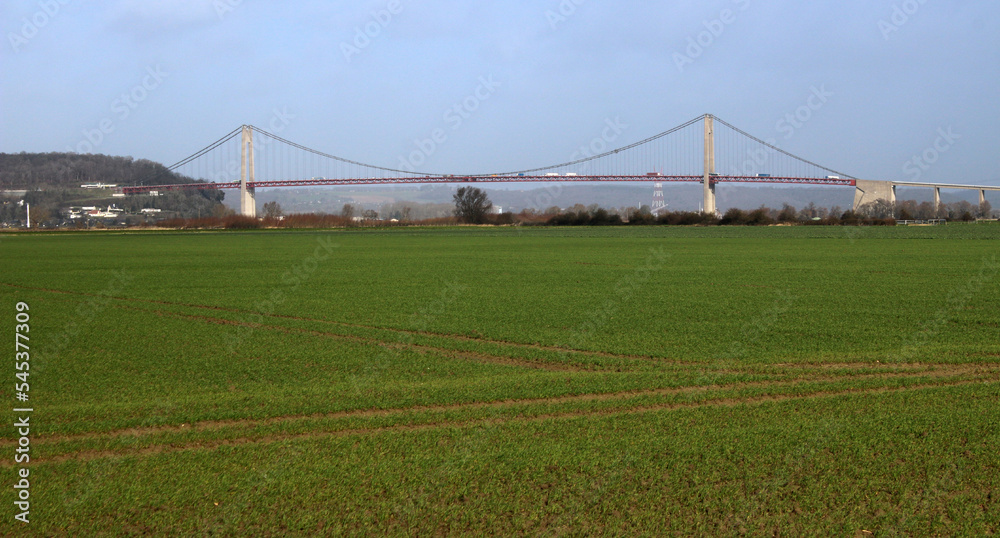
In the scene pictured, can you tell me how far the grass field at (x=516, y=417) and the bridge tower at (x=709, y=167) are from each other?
221ft

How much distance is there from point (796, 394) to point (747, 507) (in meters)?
3.12

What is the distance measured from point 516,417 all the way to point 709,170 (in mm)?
81268

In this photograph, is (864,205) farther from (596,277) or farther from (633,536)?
(633,536)

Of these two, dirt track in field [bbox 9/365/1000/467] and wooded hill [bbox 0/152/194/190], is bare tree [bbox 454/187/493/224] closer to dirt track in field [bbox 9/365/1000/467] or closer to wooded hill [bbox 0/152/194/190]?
wooded hill [bbox 0/152/194/190]

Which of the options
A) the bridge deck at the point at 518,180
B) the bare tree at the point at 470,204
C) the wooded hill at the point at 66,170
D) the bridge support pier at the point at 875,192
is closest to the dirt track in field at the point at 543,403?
the bridge deck at the point at 518,180

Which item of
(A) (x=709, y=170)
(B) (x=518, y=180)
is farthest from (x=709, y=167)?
(B) (x=518, y=180)

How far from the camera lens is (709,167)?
83.4 meters

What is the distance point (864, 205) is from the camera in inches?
3361

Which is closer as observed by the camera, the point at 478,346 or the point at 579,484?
the point at 579,484

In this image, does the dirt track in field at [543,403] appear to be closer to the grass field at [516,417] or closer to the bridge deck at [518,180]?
the grass field at [516,417]

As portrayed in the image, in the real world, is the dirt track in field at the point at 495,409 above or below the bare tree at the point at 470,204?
below

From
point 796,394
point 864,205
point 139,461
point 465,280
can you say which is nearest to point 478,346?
point 796,394

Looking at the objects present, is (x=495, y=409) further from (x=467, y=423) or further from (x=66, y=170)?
(x=66, y=170)

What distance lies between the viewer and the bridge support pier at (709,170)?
80250mm
